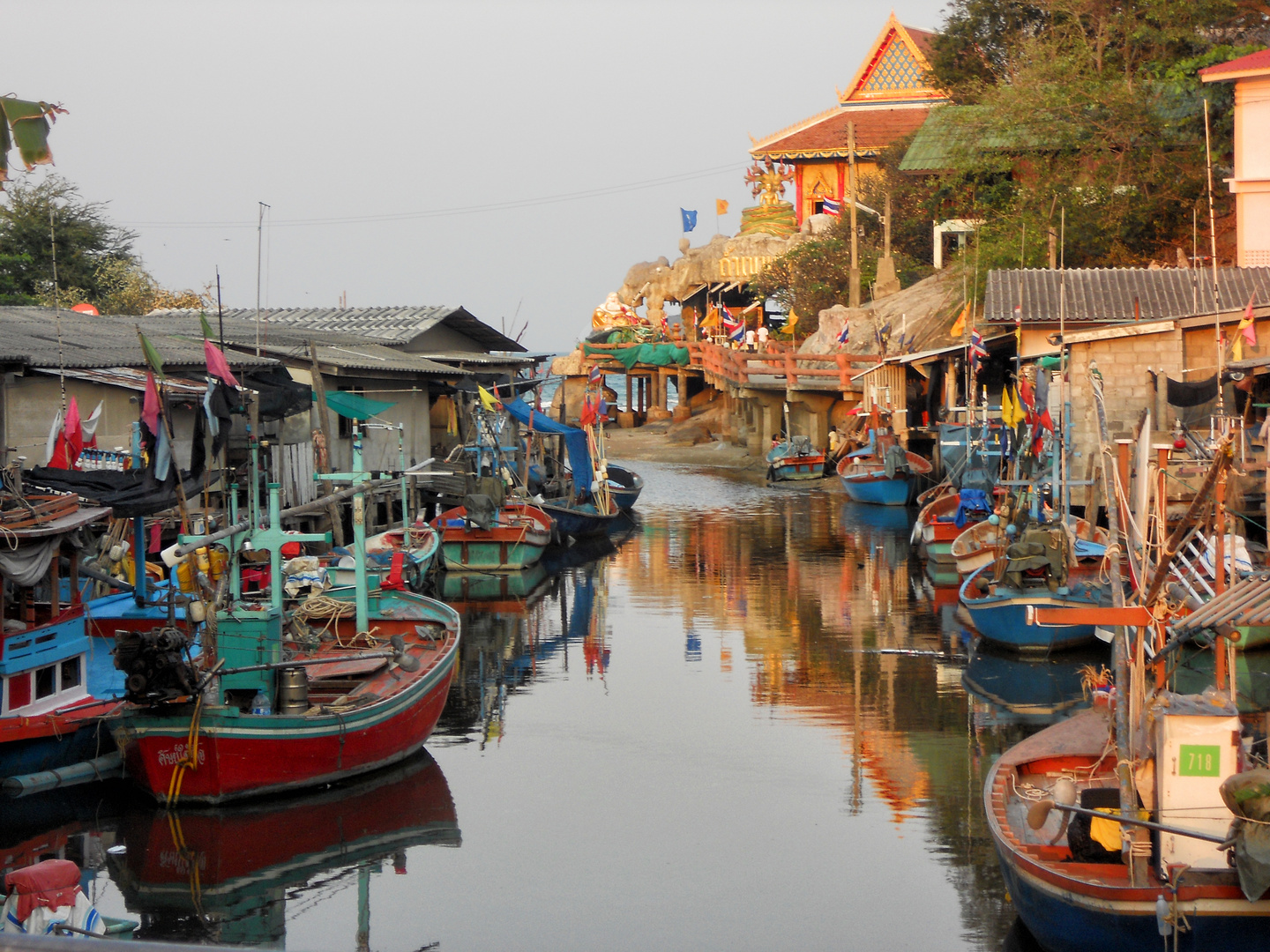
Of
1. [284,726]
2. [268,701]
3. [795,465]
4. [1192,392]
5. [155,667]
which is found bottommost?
[284,726]

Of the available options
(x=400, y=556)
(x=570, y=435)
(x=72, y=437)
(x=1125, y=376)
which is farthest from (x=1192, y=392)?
(x=72, y=437)

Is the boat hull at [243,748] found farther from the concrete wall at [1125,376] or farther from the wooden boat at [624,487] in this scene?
the wooden boat at [624,487]

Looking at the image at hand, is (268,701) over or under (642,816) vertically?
over

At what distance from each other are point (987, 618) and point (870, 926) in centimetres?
912

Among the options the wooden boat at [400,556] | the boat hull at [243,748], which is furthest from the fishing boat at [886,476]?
the boat hull at [243,748]

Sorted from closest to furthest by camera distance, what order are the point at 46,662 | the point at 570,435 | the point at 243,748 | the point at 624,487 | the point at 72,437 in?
the point at 243,748 → the point at 46,662 → the point at 72,437 → the point at 570,435 → the point at 624,487

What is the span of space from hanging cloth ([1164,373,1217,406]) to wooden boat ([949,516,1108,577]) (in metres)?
2.63

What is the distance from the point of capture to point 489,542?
2723cm

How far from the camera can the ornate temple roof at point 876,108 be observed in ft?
185

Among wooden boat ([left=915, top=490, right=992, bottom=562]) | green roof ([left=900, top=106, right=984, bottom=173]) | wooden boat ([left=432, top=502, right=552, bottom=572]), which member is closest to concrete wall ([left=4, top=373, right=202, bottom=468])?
wooden boat ([left=432, top=502, right=552, bottom=572])

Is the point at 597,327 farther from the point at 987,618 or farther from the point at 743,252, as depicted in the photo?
the point at 987,618

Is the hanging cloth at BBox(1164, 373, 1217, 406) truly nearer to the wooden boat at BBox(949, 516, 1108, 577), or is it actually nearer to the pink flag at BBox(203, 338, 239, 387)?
the wooden boat at BBox(949, 516, 1108, 577)

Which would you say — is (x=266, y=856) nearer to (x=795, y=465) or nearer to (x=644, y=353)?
(x=795, y=465)

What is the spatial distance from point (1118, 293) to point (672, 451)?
2809 centimetres
